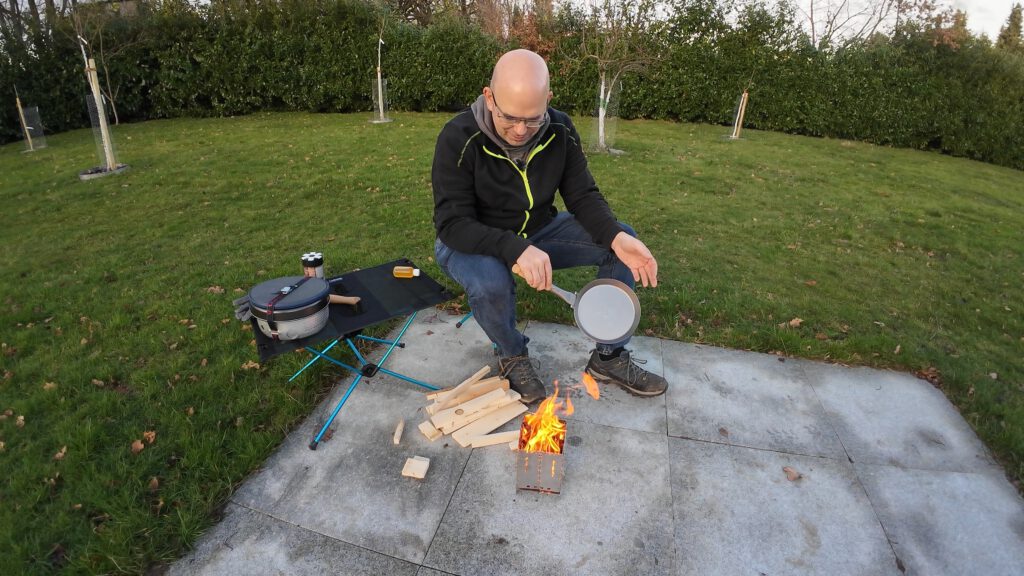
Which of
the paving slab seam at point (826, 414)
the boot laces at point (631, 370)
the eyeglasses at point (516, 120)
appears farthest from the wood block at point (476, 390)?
the paving slab seam at point (826, 414)

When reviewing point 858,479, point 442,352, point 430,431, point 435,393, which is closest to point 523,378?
point 435,393

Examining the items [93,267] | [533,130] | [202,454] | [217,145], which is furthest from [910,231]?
[217,145]

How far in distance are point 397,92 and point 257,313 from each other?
1512 cm

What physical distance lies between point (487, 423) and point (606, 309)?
3.02 feet

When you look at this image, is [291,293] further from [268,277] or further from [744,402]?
[744,402]

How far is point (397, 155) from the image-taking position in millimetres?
10203

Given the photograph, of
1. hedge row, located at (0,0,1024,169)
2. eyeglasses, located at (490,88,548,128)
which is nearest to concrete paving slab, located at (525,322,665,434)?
eyeglasses, located at (490,88,548,128)

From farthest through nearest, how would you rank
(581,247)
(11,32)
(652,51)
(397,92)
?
(397,92) → (652,51) → (11,32) → (581,247)

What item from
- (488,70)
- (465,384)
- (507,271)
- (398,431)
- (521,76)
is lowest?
(398,431)

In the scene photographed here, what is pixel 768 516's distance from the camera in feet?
7.77

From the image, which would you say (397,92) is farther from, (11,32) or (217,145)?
(11,32)

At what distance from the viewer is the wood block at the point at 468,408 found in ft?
9.30

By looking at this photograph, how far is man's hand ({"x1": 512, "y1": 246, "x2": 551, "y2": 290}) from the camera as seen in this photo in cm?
264

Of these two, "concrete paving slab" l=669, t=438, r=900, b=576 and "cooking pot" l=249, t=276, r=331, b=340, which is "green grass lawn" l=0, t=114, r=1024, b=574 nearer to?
"cooking pot" l=249, t=276, r=331, b=340
